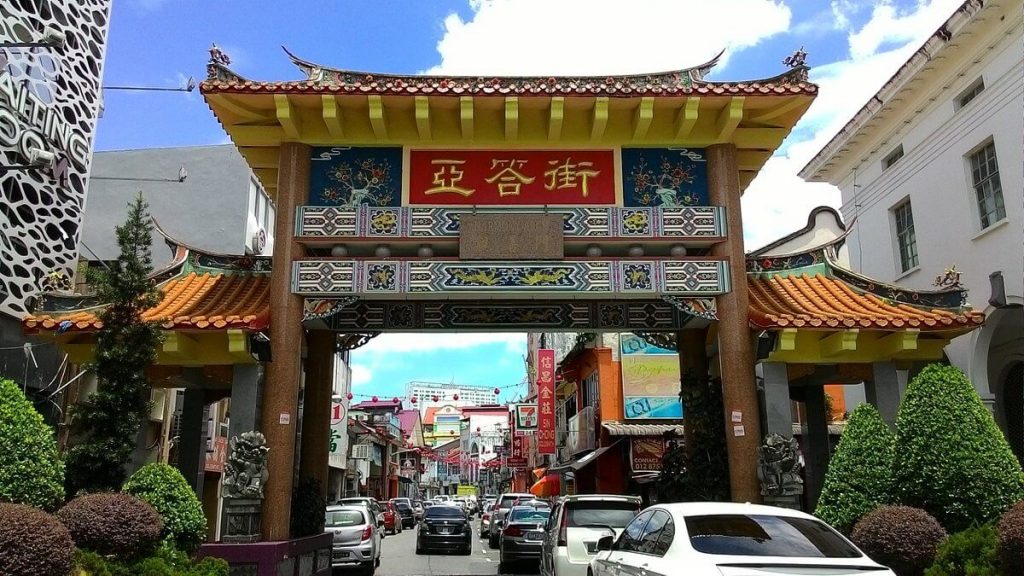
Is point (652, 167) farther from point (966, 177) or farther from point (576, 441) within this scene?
point (576, 441)

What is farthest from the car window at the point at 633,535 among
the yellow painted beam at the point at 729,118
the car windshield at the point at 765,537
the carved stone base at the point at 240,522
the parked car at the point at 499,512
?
the parked car at the point at 499,512

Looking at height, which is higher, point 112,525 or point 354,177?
point 354,177

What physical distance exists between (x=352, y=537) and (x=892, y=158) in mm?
15340

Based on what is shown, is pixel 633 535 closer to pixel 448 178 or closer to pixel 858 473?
pixel 858 473

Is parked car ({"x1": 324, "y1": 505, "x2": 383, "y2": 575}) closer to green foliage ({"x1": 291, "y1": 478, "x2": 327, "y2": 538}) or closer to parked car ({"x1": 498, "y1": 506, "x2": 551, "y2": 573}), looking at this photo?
parked car ({"x1": 498, "y1": 506, "x2": 551, "y2": 573})

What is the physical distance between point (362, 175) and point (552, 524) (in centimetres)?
627

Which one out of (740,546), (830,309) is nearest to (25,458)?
(740,546)

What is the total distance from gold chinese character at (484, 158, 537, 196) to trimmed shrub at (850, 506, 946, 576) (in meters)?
6.73

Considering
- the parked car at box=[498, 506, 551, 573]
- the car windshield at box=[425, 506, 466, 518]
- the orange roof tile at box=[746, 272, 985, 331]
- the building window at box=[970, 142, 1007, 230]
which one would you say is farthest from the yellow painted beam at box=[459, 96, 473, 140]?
the car windshield at box=[425, 506, 466, 518]

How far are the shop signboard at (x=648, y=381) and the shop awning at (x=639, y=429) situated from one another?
0.70 meters

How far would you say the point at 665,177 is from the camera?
1240cm

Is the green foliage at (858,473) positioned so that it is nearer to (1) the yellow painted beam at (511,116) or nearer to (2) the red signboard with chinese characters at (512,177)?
(2) the red signboard with chinese characters at (512,177)

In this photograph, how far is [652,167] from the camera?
12445 mm

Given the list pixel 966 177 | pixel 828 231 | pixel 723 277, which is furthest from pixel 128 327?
pixel 966 177
